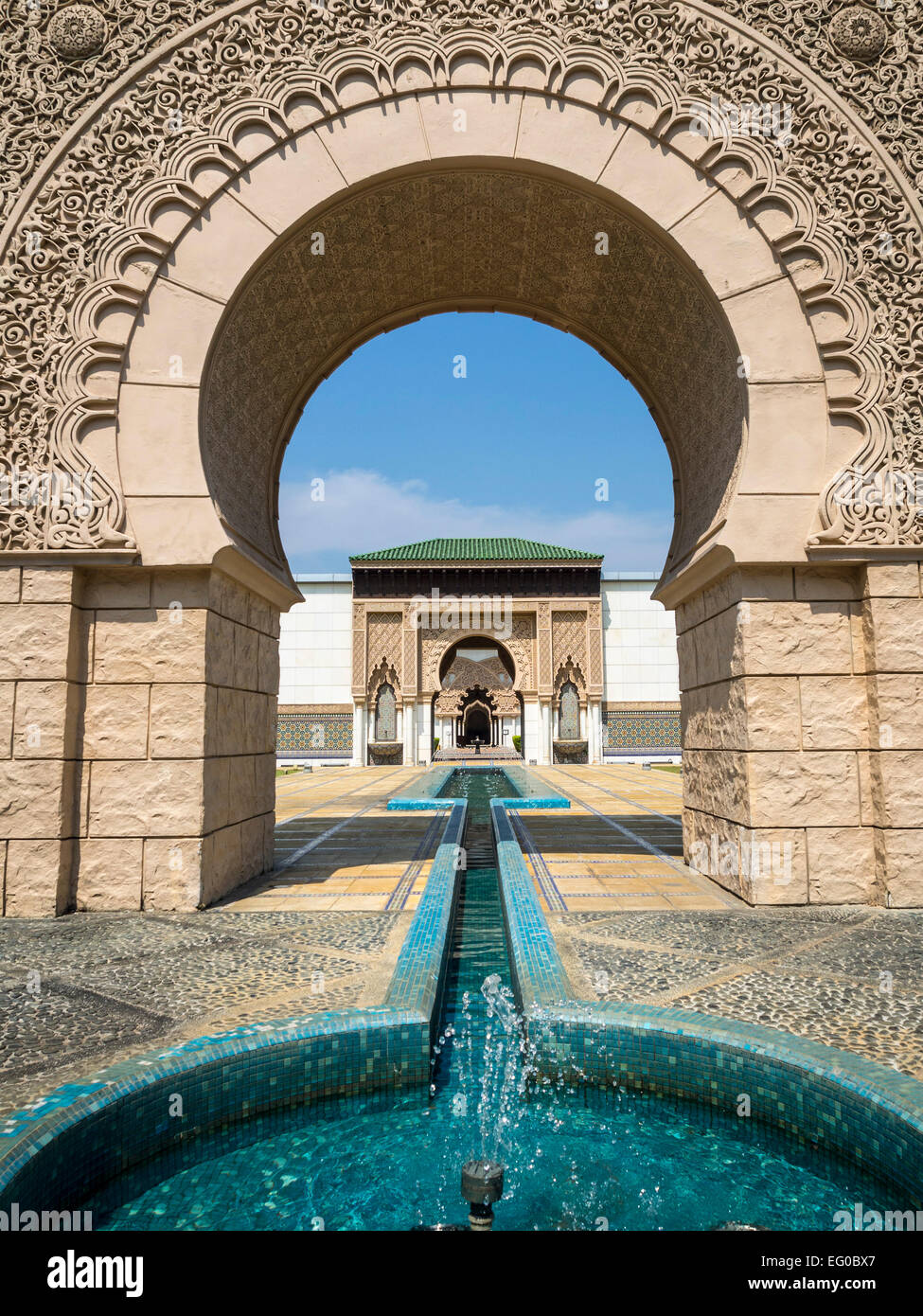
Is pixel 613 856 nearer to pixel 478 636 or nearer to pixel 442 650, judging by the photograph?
pixel 442 650

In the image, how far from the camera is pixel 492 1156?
83.0 inches

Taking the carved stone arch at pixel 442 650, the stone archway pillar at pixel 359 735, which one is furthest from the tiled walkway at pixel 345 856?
the carved stone arch at pixel 442 650

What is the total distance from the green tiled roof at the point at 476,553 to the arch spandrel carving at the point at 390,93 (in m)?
16.6

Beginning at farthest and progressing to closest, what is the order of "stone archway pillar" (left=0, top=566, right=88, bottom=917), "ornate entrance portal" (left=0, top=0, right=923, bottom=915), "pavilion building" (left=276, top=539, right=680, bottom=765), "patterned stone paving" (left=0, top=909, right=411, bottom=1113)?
"pavilion building" (left=276, top=539, right=680, bottom=765)
"ornate entrance portal" (left=0, top=0, right=923, bottom=915)
"stone archway pillar" (left=0, top=566, right=88, bottom=917)
"patterned stone paving" (left=0, top=909, right=411, bottom=1113)

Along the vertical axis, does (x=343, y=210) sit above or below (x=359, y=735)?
above

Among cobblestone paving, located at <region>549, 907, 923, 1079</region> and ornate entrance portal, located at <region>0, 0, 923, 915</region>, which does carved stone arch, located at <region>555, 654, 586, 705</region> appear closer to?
ornate entrance portal, located at <region>0, 0, 923, 915</region>

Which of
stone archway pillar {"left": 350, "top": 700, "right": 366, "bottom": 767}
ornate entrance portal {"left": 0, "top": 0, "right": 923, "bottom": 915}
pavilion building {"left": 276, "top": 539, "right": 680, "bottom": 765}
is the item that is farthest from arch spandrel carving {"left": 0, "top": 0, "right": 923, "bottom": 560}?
stone archway pillar {"left": 350, "top": 700, "right": 366, "bottom": 767}

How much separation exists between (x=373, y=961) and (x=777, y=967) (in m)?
1.59

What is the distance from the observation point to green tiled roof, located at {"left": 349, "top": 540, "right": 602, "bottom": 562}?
20.9 m

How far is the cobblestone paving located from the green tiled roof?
17.4 meters

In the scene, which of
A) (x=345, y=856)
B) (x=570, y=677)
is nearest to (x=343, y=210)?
(x=345, y=856)

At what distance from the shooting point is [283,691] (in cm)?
2047
